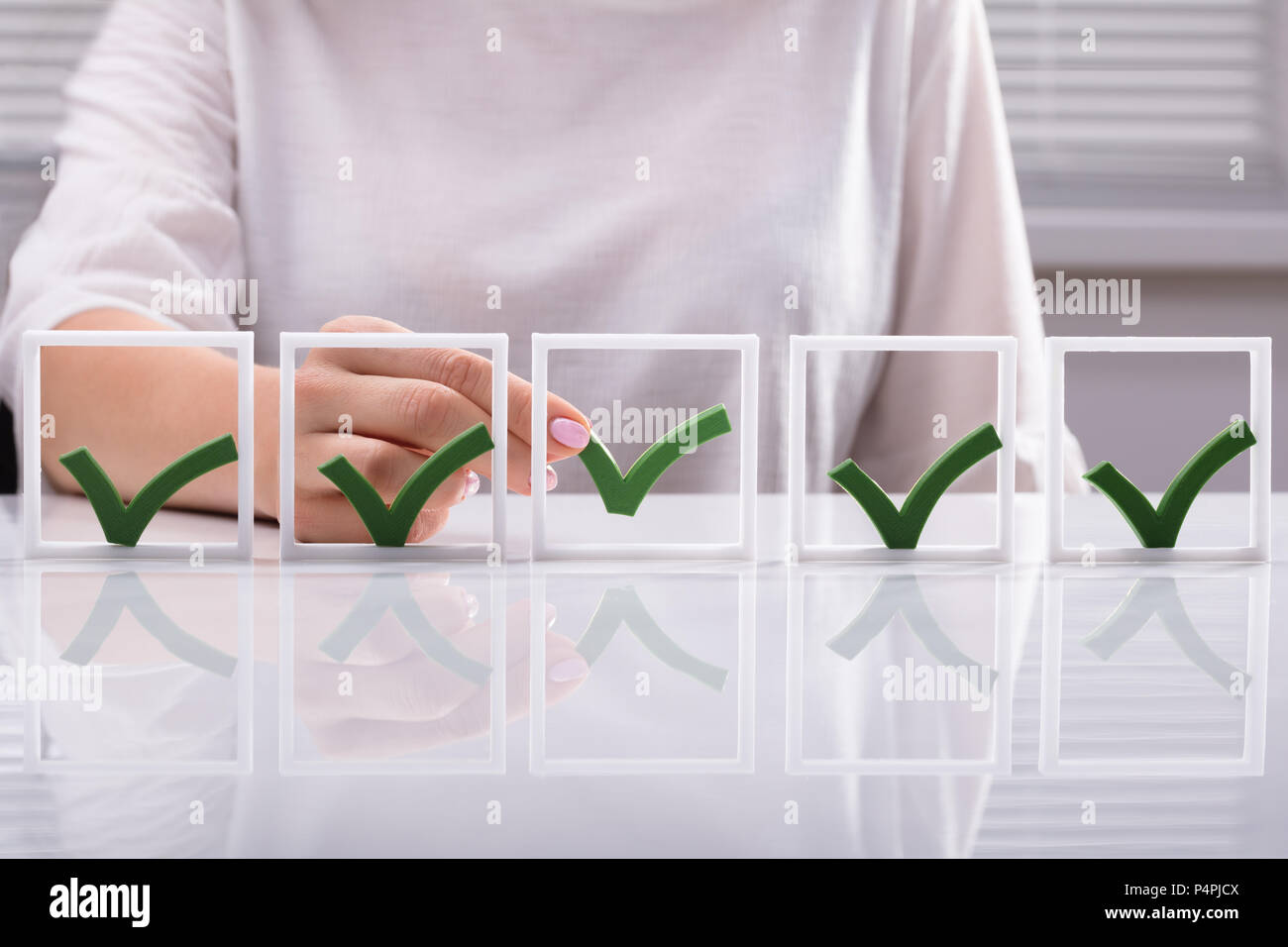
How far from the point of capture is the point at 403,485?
0.60 metres

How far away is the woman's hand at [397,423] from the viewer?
23.0 inches

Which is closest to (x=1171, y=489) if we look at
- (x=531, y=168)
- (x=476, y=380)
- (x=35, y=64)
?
(x=476, y=380)

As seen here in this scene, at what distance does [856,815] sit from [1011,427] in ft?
1.31

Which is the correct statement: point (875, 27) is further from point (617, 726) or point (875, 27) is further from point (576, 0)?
point (617, 726)

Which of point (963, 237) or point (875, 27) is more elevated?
point (875, 27)

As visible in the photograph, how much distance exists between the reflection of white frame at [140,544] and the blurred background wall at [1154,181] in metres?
1.39

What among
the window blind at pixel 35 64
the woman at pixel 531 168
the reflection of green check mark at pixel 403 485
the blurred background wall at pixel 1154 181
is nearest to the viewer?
the reflection of green check mark at pixel 403 485

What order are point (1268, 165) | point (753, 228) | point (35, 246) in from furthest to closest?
point (1268, 165) < point (753, 228) < point (35, 246)

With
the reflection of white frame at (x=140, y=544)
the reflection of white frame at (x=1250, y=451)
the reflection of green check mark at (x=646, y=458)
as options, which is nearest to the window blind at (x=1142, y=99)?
the reflection of white frame at (x=1250, y=451)

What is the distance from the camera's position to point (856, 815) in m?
0.21

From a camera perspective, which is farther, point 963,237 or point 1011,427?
point 963,237

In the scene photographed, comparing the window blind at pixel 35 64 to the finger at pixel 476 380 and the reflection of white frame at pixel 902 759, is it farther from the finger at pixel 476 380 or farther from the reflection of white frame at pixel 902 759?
the reflection of white frame at pixel 902 759

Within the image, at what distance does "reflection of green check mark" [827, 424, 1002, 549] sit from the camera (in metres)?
0.57
